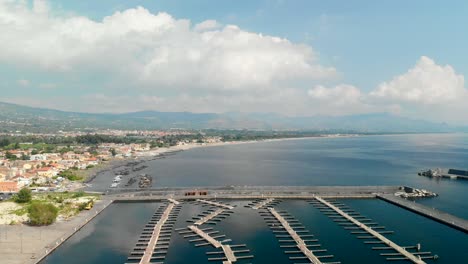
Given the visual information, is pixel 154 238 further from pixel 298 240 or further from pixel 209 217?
pixel 298 240

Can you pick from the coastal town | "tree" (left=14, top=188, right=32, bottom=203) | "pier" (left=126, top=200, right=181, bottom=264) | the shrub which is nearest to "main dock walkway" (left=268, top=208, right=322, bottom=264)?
"pier" (left=126, top=200, right=181, bottom=264)

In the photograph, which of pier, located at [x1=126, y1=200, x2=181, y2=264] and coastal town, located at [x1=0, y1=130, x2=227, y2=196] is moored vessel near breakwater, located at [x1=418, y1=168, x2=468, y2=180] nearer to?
pier, located at [x1=126, y1=200, x2=181, y2=264]

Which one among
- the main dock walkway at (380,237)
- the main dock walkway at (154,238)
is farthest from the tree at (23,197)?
the main dock walkway at (380,237)

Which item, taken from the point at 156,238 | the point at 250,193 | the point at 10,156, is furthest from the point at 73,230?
the point at 10,156

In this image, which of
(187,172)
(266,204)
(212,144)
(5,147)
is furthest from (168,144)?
(266,204)

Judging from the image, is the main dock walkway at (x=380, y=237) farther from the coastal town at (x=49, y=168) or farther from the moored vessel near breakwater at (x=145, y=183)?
the coastal town at (x=49, y=168)
